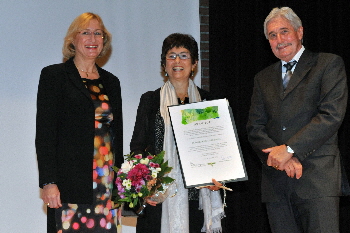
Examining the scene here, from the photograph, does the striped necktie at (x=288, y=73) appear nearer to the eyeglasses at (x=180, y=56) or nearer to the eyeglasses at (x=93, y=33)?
the eyeglasses at (x=180, y=56)

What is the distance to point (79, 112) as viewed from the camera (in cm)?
354

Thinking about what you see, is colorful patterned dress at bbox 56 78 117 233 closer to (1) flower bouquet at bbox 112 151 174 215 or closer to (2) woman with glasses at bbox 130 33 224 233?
(1) flower bouquet at bbox 112 151 174 215

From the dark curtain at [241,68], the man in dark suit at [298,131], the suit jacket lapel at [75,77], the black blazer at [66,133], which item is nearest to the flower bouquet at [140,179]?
the black blazer at [66,133]

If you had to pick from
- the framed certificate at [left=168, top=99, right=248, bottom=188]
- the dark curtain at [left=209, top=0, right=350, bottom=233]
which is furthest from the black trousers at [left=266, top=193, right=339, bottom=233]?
the dark curtain at [left=209, top=0, right=350, bottom=233]

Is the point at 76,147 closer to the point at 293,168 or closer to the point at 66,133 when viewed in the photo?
the point at 66,133

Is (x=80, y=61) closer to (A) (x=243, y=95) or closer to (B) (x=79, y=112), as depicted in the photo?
(B) (x=79, y=112)

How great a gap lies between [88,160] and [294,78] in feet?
4.71

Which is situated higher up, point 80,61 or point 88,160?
point 80,61

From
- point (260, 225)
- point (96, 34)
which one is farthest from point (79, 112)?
point (260, 225)

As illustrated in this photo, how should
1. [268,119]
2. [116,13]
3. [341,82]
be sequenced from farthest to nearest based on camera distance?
[116,13]
[268,119]
[341,82]

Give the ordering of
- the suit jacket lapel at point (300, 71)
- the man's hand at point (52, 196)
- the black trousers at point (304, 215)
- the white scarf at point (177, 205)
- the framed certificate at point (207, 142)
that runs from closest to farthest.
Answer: the black trousers at point (304, 215)
the man's hand at point (52, 196)
the suit jacket lapel at point (300, 71)
the framed certificate at point (207, 142)
the white scarf at point (177, 205)

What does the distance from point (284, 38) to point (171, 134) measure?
1015 millimetres

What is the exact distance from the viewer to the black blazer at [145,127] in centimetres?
380

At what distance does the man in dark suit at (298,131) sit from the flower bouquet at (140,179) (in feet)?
2.12
